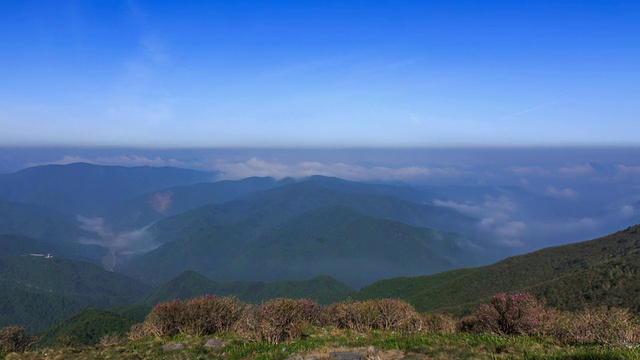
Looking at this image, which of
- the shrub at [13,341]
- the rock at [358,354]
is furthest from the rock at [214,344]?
the shrub at [13,341]

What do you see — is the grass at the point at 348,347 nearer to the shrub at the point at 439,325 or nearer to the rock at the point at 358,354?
the rock at the point at 358,354

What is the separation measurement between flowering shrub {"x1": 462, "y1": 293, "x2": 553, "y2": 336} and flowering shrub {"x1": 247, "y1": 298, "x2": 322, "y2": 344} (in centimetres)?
1111

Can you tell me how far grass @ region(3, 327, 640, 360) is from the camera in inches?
543

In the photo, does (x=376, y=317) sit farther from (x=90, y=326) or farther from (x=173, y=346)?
(x=90, y=326)

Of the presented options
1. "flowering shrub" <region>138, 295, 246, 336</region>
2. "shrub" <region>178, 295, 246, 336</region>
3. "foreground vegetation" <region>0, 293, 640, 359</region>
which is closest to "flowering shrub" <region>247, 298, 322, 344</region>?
"foreground vegetation" <region>0, 293, 640, 359</region>

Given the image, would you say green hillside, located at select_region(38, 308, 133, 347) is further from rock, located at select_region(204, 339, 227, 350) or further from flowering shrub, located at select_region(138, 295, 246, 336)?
rock, located at select_region(204, 339, 227, 350)

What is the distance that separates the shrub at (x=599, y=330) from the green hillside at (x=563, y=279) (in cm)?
4254

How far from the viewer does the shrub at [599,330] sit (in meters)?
14.9

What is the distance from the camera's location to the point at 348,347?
16.0 metres

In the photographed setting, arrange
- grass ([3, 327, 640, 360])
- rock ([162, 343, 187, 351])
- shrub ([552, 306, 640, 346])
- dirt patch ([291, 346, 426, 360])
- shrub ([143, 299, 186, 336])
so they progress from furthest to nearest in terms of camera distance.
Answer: shrub ([143, 299, 186, 336])
rock ([162, 343, 187, 351])
shrub ([552, 306, 640, 346])
dirt patch ([291, 346, 426, 360])
grass ([3, 327, 640, 360])

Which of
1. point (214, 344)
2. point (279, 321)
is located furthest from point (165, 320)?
point (279, 321)

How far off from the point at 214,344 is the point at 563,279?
78917mm

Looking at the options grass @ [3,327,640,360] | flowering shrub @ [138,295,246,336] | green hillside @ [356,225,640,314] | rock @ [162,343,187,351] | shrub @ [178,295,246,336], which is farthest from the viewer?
green hillside @ [356,225,640,314]

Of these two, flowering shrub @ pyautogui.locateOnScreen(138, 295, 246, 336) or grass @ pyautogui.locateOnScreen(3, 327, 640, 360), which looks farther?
flowering shrub @ pyautogui.locateOnScreen(138, 295, 246, 336)
